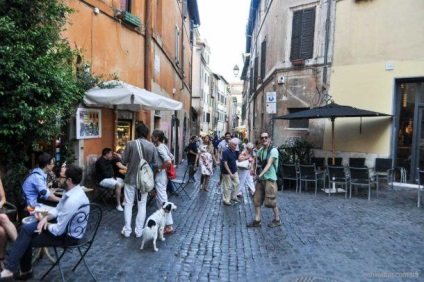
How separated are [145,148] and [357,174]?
618 centimetres

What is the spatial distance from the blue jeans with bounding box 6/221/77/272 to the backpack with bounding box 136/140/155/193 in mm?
1785

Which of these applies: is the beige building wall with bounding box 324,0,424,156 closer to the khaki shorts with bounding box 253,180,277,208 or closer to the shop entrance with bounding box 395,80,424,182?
the shop entrance with bounding box 395,80,424,182

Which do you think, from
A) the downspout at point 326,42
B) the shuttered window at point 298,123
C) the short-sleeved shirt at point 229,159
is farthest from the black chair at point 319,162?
the short-sleeved shirt at point 229,159

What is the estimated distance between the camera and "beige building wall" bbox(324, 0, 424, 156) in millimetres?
10484

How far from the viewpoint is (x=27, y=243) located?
12.7 ft

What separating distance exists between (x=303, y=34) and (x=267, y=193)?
895cm

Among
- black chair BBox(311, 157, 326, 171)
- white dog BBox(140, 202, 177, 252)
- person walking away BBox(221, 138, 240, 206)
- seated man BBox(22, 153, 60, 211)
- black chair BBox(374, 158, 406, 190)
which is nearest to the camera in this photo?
seated man BBox(22, 153, 60, 211)

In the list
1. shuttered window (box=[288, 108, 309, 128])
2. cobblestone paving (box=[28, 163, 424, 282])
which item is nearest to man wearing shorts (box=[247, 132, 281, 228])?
cobblestone paving (box=[28, 163, 424, 282])

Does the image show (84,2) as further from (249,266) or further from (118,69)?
(249,266)

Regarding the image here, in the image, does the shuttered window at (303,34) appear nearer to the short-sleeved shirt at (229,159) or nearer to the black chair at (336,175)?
the black chair at (336,175)

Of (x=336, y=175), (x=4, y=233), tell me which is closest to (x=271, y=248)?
(x=4, y=233)

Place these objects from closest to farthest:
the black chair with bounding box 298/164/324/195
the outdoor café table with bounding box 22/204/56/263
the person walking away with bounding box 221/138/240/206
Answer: the outdoor café table with bounding box 22/204/56/263, the person walking away with bounding box 221/138/240/206, the black chair with bounding box 298/164/324/195

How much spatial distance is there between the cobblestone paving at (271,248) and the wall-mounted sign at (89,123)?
178cm

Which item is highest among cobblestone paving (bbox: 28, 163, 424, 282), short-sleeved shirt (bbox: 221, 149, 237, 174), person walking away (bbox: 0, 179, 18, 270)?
short-sleeved shirt (bbox: 221, 149, 237, 174)
